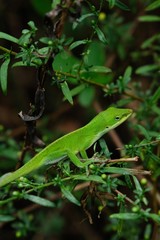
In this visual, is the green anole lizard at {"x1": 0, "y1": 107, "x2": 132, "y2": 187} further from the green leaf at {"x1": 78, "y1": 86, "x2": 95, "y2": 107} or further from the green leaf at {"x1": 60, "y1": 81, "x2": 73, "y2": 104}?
the green leaf at {"x1": 78, "y1": 86, "x2": 95, "y2": 107}

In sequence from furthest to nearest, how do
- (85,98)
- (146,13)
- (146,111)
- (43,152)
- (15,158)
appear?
(146,13)
(85,98)
(15,158)
(146,111)
(43,152)

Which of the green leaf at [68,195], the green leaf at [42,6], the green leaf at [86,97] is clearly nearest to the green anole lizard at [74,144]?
the green leaf at [68,195]

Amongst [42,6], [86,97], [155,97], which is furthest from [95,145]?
[42,6]

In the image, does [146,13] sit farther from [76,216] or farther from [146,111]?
[76,216]

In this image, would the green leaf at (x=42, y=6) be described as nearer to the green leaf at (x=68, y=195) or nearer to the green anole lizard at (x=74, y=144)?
the green anole lizard at (x=74, y=144)

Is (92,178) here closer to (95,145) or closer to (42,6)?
(95,145)

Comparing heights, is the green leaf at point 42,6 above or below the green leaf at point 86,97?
above

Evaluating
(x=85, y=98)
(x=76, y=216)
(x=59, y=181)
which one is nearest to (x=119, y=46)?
(x=85, y=98)

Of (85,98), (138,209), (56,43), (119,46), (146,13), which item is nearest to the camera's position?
(138,209)
